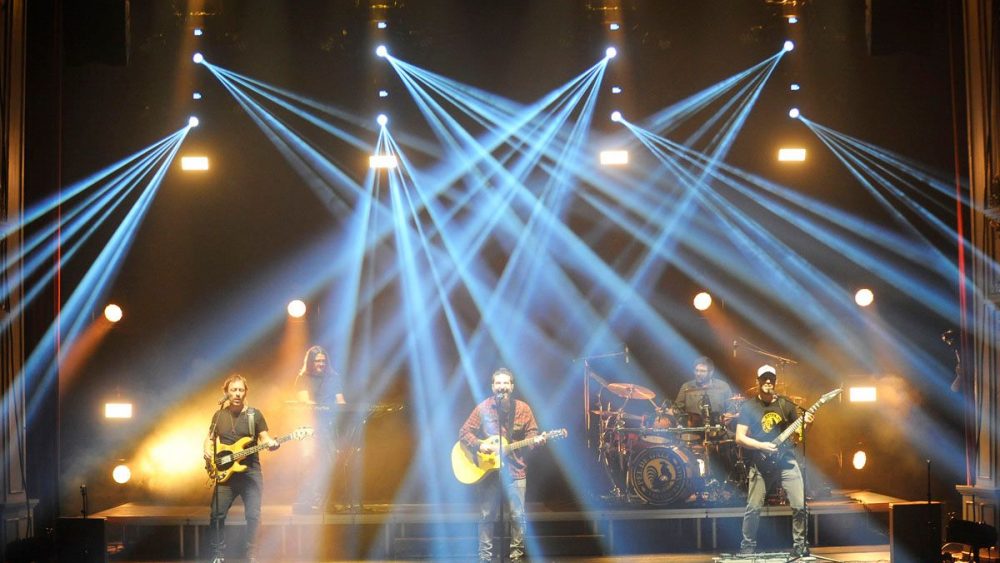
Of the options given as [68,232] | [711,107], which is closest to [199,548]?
[68,232]

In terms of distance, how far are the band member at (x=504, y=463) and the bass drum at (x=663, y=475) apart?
2041mm

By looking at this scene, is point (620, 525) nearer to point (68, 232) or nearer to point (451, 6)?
point (451, 6)

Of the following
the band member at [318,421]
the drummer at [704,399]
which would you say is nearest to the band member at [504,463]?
the band member at [318,421]

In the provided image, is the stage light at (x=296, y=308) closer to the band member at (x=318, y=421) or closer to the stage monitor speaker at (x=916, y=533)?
the band member at (x=318, y=421)

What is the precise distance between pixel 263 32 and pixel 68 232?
330 cm

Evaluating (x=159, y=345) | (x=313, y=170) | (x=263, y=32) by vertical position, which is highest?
(x=263, y=32)

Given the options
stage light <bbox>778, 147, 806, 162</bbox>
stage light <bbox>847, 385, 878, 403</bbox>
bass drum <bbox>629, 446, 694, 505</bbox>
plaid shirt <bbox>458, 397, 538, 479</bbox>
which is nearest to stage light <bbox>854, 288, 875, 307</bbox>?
stage light <bbox>847, 385, 878, 403</bbox>

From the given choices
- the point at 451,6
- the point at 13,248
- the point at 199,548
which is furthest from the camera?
the point at 451,6

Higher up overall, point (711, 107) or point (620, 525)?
point (711, 107)

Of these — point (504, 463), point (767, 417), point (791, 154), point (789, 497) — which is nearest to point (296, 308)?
point (504, 463)

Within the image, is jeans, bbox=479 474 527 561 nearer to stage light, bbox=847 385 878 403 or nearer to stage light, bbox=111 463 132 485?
stage light, bbox=111 463 132 485

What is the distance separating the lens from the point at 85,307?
40.4ft

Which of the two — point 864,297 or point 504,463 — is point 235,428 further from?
point 864,297

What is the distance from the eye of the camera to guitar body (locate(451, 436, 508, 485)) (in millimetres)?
9156
